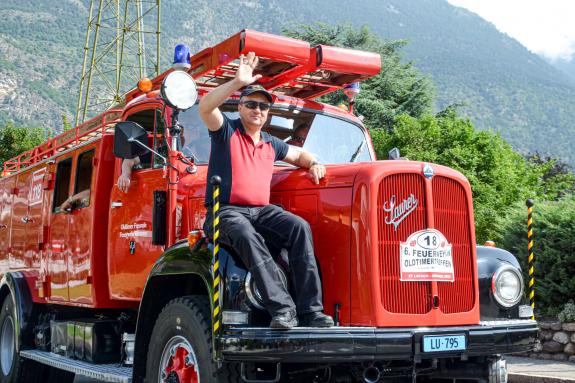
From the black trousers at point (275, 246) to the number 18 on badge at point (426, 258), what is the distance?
61cm

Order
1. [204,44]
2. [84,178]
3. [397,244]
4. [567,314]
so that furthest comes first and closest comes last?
[204,44]
[567,314]
[84,178]
[397,244]

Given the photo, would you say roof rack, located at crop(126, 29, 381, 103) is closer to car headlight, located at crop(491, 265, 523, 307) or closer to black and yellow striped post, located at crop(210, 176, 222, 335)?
black and yellow striped post, located at crop(210, 176, 222, 335)

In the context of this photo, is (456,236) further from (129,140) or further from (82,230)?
(82,230)

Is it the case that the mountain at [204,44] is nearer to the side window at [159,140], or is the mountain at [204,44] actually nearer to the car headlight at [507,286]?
the side window at [159,140]

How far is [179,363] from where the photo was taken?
17.4ft

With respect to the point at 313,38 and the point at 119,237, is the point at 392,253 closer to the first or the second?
the point at 119,237

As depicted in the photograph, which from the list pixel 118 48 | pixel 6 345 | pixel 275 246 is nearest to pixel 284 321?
pixel 275 246

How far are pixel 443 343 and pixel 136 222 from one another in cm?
291

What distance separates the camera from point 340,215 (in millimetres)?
5207

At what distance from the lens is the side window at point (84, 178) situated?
7570 millimetres

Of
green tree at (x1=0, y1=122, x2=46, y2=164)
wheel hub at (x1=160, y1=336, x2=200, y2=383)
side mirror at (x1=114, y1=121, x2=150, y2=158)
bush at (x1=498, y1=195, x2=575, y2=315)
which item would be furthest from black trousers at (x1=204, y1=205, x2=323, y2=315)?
green tree at (x1=0, y1=122, x2=46, y2=164)

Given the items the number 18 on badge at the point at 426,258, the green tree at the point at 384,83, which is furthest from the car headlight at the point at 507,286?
the green tree at the point at 384,83

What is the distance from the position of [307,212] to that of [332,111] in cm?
192

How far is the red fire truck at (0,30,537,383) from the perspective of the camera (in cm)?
488
